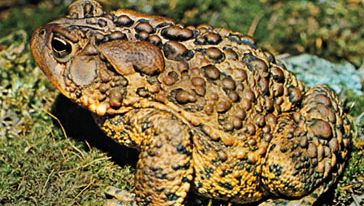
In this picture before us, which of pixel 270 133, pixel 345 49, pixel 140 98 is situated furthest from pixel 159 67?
pixel 345 49

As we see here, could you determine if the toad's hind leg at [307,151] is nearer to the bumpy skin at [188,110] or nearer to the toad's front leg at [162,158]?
the bumpy skin at [188,110]

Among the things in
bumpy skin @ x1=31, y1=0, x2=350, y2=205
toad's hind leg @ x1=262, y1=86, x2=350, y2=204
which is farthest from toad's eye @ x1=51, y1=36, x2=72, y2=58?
toad's hind leg @ x1=262, y1=86, x2=350, y2=204

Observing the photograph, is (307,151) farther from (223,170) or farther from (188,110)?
(188,110)

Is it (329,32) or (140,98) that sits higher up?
(329,32)

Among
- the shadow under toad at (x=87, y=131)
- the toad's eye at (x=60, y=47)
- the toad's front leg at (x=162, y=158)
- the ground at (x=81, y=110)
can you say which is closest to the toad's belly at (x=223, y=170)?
the toad's front leg at (x=162, y=158)

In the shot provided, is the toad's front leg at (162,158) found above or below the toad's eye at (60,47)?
below

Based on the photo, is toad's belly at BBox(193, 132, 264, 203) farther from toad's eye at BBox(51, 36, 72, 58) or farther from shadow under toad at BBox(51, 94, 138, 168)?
toad's eye at BBox(51, 36, 72, 58)

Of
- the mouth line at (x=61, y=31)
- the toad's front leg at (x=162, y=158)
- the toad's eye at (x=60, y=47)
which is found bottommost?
the toad's front leg at (x=162, y=158)

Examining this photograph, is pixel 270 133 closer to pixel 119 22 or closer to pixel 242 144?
pixel 242 144
